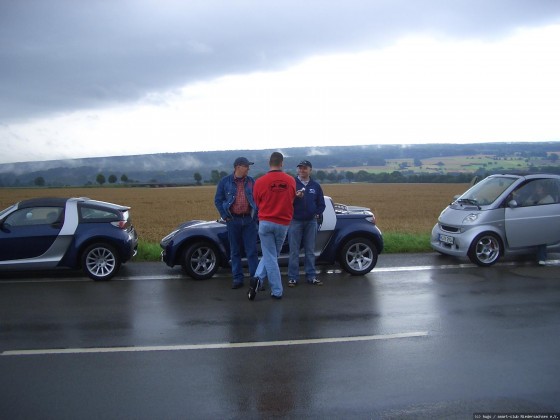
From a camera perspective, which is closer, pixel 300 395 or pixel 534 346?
pixel 300 395

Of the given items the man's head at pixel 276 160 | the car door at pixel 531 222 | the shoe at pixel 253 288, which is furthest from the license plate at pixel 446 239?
the shoe at pixel 253 288

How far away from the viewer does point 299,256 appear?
9.03 meters

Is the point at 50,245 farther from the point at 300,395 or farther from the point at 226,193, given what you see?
the point at 300,395

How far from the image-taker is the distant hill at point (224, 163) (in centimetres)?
4904

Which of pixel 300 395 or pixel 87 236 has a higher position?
pixel 87 236

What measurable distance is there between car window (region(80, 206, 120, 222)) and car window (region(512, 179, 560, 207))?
7.39 m

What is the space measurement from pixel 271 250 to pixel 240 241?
92cm

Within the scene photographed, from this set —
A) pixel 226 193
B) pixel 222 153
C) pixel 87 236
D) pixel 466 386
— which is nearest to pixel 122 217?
pixel 87 236

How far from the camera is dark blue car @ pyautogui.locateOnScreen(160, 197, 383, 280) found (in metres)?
8.85

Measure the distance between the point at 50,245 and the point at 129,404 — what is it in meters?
5.48

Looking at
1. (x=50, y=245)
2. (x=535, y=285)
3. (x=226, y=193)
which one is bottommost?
(x=535, y=285)

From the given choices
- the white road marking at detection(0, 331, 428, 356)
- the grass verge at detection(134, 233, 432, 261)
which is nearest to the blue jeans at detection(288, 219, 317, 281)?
the white road marking at detection(0, 331, 428, 356)

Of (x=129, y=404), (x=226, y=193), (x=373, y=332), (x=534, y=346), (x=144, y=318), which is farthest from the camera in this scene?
(x=226, y=193)

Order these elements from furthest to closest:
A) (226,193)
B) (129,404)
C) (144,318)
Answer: (226,193) → (144,318) → (129,404)
